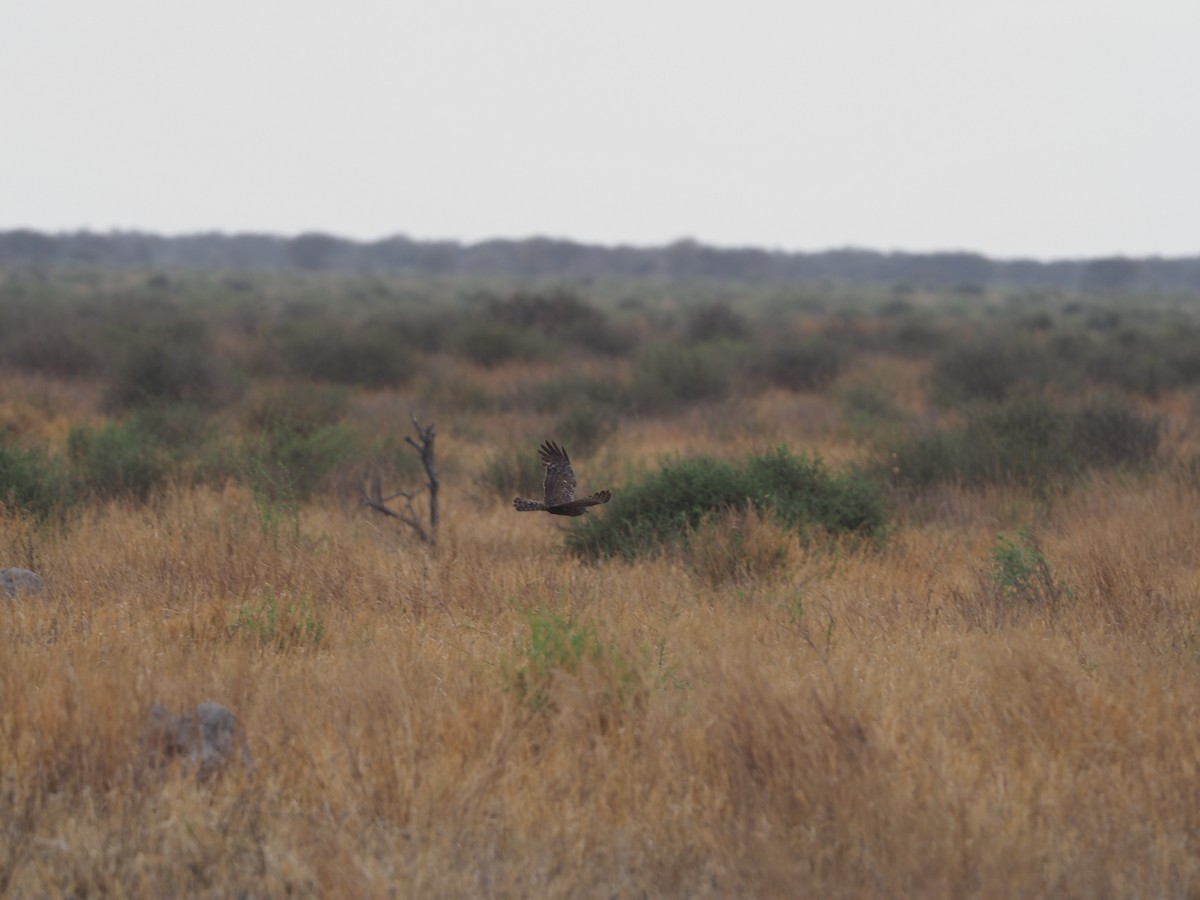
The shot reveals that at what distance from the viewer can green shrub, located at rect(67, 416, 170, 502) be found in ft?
29.0

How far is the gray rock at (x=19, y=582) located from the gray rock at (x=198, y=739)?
2.23m

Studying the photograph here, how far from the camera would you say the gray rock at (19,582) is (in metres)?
5.73

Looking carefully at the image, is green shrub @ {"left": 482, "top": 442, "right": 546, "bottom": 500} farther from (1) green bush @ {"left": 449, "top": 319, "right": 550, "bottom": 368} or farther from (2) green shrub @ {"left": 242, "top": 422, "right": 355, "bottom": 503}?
(1) green bush @ {"left": 449, "top": 319, "right": 550, "bottom": 368}

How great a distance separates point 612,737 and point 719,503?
3.69 m

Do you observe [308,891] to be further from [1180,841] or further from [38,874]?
[1180,841]

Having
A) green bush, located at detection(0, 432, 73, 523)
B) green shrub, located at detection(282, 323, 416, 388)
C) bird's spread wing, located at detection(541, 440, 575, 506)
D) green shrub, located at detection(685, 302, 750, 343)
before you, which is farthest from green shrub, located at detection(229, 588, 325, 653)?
green shrub, located at detection(685, 302, 750, 343)

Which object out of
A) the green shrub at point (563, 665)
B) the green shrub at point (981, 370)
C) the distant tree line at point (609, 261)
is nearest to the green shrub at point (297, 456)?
the green shrub at point (563, 665)

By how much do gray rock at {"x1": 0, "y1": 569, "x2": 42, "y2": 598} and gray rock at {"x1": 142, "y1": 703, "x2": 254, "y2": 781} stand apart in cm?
223

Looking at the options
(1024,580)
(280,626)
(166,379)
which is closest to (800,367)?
(166,379)

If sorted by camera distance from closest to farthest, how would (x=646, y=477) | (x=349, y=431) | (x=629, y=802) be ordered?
(x=629, y=802), (x=646, y=477), (x=349, y=431)

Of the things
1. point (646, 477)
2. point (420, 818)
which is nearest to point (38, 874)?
point (420, 818)

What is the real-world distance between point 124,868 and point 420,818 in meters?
0.86

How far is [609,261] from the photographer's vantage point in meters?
130

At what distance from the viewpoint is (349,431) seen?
35.2ft
